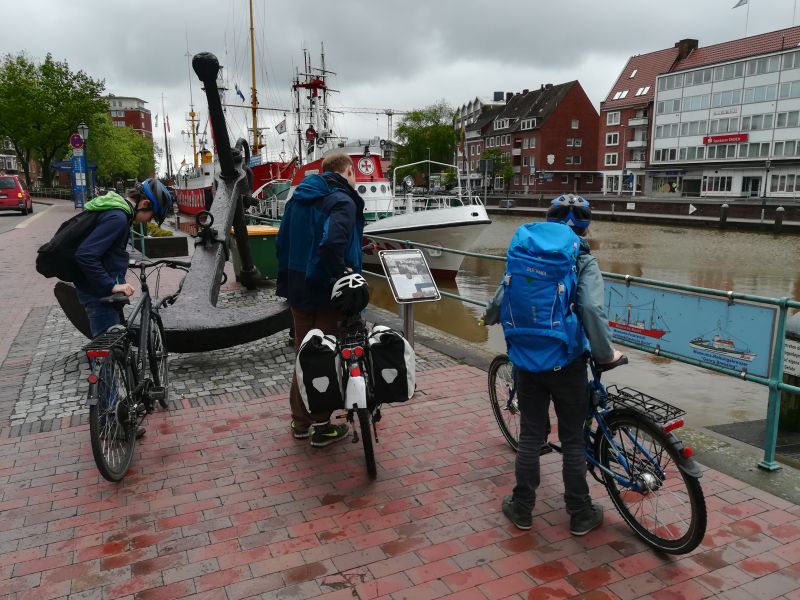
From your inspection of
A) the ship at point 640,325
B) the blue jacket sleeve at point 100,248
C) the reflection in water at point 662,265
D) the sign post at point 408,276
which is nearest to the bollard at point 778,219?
the reflection in water at point 662,265

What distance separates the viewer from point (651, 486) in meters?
3.14

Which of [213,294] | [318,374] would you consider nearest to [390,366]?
[318,374]

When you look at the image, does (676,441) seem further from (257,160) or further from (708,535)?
(257,160)

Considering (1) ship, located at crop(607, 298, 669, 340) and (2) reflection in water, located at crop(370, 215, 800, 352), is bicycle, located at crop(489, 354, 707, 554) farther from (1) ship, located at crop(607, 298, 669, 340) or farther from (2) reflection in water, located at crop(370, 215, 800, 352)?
(2) reflection in water, located at crop(370, 215, 800, 352)

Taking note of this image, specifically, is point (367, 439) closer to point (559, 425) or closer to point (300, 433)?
point (300, 433)

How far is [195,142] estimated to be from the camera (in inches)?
2822

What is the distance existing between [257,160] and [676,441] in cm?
3472

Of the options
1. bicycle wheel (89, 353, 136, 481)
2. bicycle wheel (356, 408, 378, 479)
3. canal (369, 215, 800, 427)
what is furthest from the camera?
canal (369, 215, 800, 427)

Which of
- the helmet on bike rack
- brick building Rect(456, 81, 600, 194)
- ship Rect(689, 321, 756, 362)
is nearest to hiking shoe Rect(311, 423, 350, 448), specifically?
the helmet on bike rack

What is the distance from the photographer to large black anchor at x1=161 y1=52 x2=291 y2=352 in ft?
18.9

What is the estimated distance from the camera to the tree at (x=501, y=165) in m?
78.8

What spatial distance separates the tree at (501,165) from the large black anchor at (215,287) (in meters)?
72.6

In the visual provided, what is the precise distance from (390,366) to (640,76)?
7074cm

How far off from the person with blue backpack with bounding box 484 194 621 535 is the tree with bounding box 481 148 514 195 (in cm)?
7707
